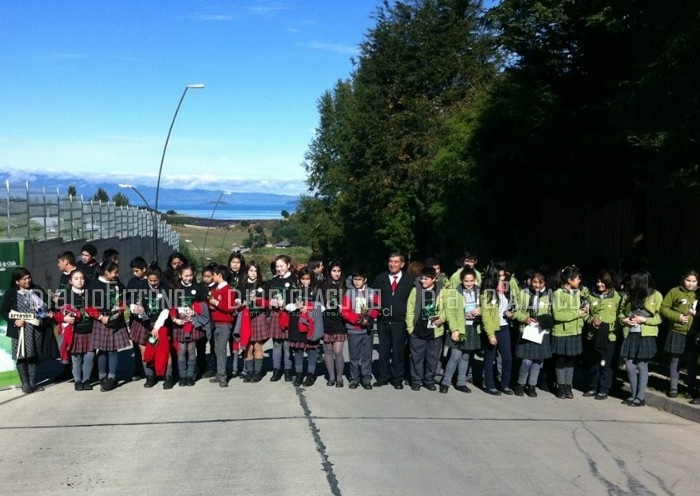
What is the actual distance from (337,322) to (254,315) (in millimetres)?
1195

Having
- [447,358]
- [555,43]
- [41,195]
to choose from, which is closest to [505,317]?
[447,358]

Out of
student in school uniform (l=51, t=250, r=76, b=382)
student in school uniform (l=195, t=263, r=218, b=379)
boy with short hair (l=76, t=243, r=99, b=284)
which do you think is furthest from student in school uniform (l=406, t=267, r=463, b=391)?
boy with short hair (l=76, t=243, r=99, b=284)

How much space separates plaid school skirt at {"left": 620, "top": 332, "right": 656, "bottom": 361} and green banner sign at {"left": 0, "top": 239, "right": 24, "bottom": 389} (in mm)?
8050

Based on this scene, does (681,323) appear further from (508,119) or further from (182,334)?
(508,119)

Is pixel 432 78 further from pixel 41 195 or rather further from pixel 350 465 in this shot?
pixel 350 465

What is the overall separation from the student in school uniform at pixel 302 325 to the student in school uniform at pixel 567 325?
10.5 feet

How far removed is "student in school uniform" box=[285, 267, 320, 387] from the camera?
1032cm

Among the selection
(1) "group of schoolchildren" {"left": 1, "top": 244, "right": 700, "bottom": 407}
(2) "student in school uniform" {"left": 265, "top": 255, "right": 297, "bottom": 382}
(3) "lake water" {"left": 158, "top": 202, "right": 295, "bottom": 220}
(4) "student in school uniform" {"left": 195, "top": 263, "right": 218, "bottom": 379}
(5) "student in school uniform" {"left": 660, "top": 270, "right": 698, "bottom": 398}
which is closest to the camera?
(5) "student in school uniform" {"left": 660, "top": 270, "right": 698, "bottom": 398}

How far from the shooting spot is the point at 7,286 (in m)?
10.3

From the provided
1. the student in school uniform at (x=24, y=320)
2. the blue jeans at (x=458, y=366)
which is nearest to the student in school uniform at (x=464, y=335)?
the blue jeans at (x=458, y=366)

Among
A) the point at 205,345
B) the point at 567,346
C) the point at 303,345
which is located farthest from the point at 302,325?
the point at 567,346

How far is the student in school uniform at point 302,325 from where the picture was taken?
33.9 feet

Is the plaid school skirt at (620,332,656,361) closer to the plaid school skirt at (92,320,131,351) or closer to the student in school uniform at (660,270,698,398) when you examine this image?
the student in school uniform at (660,270,698,398)

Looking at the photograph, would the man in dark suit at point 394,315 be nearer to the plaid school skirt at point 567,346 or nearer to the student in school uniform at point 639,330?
the plaid school skirt at point 567,346
